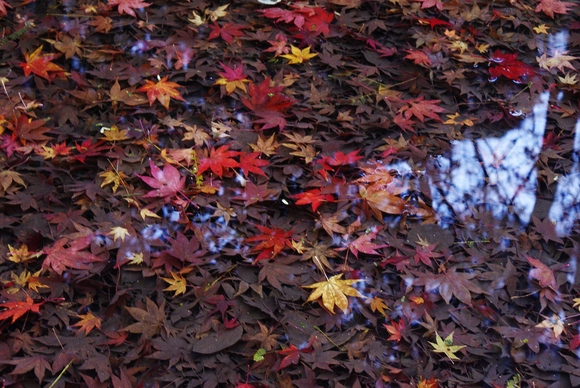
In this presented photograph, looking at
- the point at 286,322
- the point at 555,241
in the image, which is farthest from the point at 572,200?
the point at 286,322

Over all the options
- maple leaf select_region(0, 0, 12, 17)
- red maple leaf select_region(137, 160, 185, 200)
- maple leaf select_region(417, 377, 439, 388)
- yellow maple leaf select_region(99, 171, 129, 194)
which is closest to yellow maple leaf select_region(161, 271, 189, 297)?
red maple leaf select_region(137, 160, 185, 200)

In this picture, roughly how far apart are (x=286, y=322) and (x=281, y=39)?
63.7 inches

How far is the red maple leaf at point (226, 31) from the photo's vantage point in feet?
9.78

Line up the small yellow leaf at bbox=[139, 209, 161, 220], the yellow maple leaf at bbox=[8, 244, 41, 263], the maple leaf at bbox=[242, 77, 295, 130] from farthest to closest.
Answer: the maple leaf at bbox=[242, 77, 295, 130] → the small yellow leaf at bbox=[139, 209, 161, 220] → the yellow maple leaf at bbox=[8, 244, 41, 263]

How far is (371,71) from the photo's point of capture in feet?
9.50

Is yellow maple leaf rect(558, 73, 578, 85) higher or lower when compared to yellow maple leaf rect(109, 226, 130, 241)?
higher

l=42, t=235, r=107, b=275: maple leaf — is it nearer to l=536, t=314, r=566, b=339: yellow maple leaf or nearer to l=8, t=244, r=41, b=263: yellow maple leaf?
l=8, t=244, r=41, b=263: yellow maple leaf

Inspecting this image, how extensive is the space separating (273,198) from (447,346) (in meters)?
0.88

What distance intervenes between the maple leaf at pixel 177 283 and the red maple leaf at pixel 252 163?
552 millimetres

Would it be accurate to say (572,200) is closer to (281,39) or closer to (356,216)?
(356,216)

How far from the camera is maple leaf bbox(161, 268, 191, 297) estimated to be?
2.05 meters

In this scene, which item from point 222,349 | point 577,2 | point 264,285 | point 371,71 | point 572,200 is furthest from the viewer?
point 577,2

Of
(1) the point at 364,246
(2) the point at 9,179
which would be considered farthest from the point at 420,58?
(2) the point at 9,179

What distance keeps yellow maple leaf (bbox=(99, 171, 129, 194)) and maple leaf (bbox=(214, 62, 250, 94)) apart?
0.69m
